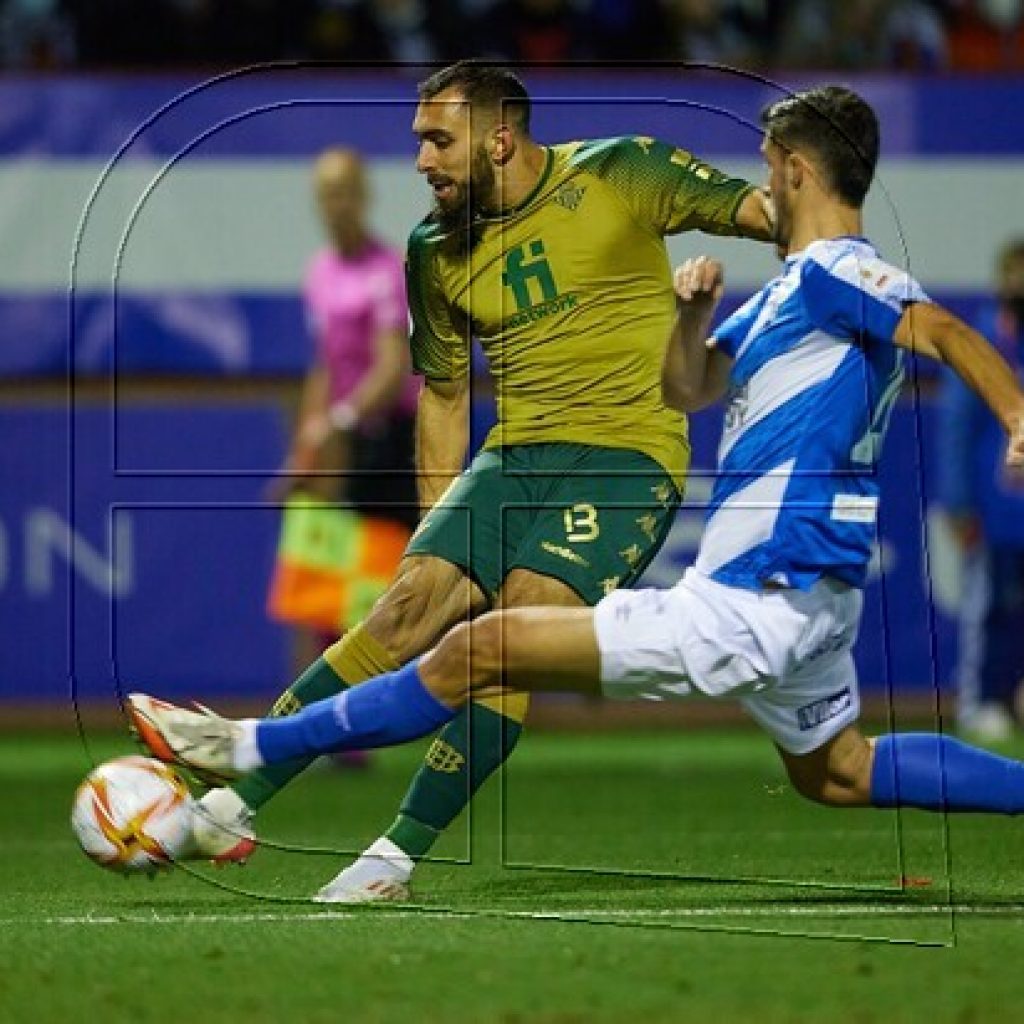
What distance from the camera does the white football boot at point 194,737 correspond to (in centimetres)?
659

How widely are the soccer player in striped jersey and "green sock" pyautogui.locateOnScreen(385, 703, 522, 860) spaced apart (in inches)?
26.5

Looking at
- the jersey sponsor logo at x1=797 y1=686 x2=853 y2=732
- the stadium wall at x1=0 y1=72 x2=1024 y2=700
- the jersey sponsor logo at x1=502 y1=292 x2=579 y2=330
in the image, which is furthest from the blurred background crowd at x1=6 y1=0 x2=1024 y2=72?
the jersey sponsor logo at x1=797 y1=686 x2=853 y2=732

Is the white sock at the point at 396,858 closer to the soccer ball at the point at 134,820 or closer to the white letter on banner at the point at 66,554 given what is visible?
the soccer ball at the point at 134,820

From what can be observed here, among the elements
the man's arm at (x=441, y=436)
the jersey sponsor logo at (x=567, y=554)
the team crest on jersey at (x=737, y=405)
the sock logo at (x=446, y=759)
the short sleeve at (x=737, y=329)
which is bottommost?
the sock logo at (x=446, y=759)

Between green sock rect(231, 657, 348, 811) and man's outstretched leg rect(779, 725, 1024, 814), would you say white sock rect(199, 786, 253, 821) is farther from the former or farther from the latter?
man's outstretched leg rect(779, 725, 1024, 814)

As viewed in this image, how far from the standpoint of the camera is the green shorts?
7391 mm

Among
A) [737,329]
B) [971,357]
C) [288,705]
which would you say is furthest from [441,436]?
[971,357]

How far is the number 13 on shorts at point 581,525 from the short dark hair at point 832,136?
4.23 feet

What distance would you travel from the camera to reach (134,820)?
22.7ft

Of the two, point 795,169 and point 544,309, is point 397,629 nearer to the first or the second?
point 544,309

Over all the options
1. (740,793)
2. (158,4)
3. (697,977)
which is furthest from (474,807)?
(158,4)

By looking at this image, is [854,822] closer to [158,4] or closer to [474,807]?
[474,807]

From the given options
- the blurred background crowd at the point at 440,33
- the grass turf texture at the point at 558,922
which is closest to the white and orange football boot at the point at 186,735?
the grass turf texture at the point at 558,922

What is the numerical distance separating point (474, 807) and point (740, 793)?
113cm
